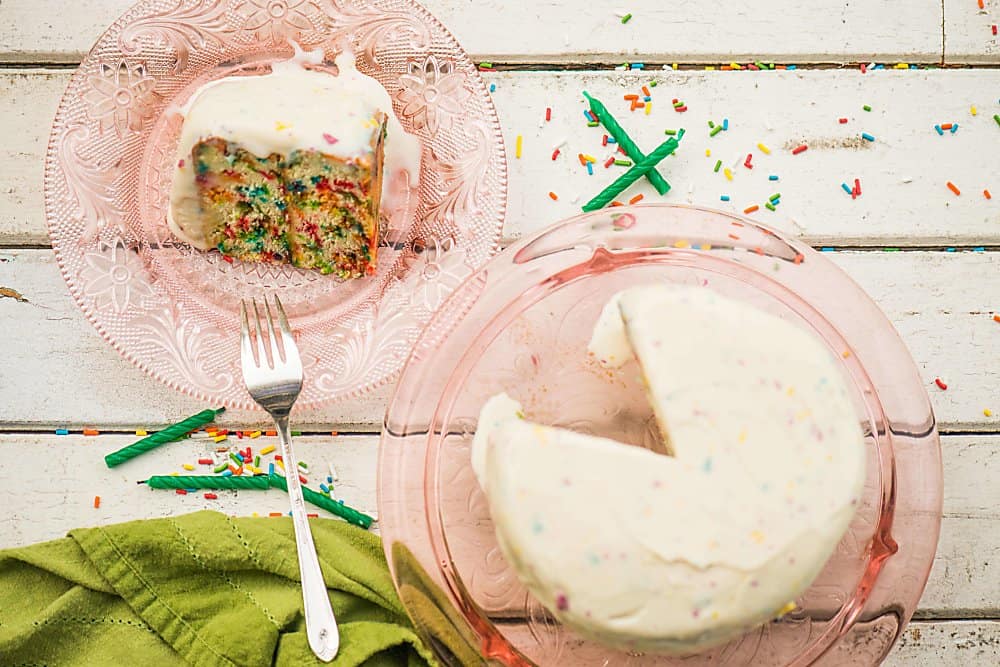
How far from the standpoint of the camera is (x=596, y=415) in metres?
1.62

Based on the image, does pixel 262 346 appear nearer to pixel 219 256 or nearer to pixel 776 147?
pixel 219 256

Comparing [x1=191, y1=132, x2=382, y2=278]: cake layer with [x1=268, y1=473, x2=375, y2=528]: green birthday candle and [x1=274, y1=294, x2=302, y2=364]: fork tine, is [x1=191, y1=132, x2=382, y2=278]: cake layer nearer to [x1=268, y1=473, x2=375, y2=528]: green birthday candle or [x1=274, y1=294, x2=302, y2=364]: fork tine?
[x1=274, y1=294, x2=302, y2=364]: fork tine

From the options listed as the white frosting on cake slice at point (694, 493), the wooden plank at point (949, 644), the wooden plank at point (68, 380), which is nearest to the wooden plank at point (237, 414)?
the wooden plank at point (68, 380)

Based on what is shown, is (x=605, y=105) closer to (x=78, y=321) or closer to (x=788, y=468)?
(x=788, y=468)

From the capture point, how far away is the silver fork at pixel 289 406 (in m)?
1.67

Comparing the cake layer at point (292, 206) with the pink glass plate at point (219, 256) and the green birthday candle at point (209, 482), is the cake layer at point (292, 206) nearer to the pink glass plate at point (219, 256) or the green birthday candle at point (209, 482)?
the pink glass plate at point (219, 256)

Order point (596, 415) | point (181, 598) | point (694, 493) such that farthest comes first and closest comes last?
point (181, 598)
point (596, 415)
point (694, 493)

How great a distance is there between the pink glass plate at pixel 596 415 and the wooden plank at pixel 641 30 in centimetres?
44

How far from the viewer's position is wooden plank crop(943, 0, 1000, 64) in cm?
190

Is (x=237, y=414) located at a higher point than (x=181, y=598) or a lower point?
higher

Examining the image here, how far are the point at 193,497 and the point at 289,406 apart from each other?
11.1 inches

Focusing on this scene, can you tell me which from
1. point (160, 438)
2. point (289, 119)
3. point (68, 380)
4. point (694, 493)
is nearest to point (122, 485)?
point (160, 438)

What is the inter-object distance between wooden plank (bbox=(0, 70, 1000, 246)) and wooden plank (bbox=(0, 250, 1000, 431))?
0.06m

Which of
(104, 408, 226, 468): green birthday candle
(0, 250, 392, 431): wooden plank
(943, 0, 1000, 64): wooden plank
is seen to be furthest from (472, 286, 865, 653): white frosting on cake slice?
(943, 0, 1000, 64): wooden plank
